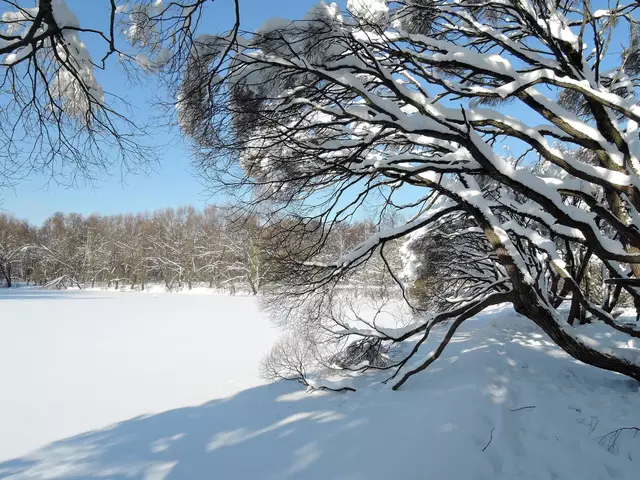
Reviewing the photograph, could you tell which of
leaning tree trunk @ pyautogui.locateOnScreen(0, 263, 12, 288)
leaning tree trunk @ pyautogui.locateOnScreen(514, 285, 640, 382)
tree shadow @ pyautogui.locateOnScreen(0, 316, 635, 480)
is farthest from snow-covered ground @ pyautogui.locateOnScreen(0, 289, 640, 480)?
leaning tree trunk @ pyautogui.locateOnScreen(0, 263, 12, 288)

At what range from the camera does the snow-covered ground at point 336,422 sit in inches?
138

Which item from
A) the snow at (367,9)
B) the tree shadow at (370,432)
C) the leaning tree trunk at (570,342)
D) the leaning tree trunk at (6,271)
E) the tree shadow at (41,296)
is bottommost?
the tree shadow at (370,432)

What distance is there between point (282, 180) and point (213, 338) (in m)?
12.1

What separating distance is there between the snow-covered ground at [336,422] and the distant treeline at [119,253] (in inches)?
1301

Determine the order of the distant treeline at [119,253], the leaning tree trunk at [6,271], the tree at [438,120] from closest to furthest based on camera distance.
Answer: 1. the tree at [438,120]
2. the distant treeline at [119,253]
3. the leaning tree trunk at [6,271]

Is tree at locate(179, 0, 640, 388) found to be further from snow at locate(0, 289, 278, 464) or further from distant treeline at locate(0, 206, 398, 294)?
distant treeline at locate(0, 206, 398, 294)

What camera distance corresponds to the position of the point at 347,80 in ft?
11.2

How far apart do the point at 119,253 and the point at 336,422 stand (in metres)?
54.8

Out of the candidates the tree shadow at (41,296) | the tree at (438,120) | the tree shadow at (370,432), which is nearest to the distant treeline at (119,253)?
the tree shadow at (41,296)

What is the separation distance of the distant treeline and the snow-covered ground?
108 feet

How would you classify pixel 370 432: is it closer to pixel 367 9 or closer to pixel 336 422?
pixel 336 422

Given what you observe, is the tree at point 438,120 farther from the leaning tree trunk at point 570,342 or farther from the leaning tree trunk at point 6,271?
the leaning tree trunk at point 6,271

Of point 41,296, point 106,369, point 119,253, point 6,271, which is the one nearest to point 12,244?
point 6,271

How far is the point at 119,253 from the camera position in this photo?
51.7 metres
